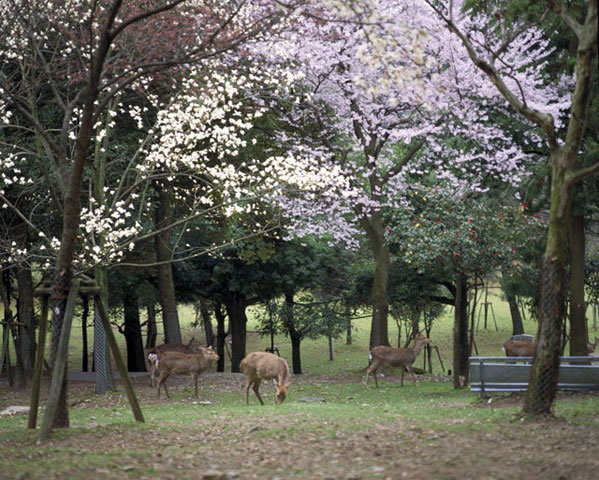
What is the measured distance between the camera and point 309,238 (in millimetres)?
27734

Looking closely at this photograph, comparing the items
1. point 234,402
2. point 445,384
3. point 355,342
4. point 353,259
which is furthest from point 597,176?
point 355,342

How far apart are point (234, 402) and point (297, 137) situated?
1018cm

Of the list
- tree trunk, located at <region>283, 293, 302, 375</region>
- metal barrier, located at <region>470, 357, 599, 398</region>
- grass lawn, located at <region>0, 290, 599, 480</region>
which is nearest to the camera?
grass lawn, located at <region>0, 290, 599, 480</region>

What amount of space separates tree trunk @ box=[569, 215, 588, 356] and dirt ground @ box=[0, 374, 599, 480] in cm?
752

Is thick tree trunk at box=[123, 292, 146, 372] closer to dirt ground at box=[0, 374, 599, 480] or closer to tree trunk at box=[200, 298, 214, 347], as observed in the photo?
tree trunk at box=[200, 298, 214, 347]

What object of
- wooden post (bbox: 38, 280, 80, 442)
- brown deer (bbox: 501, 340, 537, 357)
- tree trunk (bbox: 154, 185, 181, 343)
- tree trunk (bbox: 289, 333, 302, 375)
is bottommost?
tree trunk (bbox: 289, 333, 302, 375)

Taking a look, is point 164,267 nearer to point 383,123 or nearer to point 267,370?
point 383,123

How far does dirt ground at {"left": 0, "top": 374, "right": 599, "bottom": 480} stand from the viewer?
6.25 meters

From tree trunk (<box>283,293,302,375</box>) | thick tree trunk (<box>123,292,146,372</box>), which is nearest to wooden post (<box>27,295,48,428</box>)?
tree trunk (<box>283,293,302,375</box>)

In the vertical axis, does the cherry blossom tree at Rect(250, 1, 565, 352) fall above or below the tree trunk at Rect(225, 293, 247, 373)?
above

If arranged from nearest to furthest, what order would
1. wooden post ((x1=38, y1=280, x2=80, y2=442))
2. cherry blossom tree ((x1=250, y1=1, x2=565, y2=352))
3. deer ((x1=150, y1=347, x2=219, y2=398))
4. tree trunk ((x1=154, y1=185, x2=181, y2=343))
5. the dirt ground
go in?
the dirt ground
wooden post ((x1=38, y1=280, x2=80, y2=442))
deer ((x1=150, y1=347, x2=219, y2=398))
cherry blossom tree ((x1=250, y1=1, x2=565, y2=352))
tree trunk ((x1=154, y1=185, x2=181, y2=343))

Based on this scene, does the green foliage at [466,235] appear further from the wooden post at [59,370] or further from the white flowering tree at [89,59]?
the wooden post at [59,370]

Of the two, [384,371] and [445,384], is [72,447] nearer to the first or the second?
[445,384]

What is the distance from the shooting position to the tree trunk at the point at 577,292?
16.6 metres
